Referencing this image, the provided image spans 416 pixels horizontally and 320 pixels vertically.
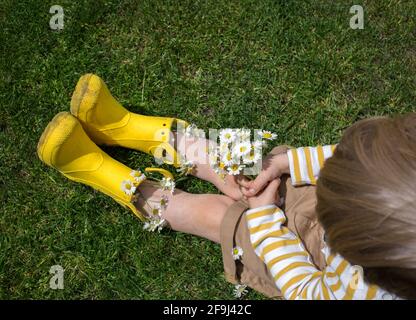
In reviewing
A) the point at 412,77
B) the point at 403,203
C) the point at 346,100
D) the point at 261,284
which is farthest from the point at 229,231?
the point at 412,77

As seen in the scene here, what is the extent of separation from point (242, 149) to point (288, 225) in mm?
294

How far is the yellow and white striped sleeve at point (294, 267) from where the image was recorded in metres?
1.40

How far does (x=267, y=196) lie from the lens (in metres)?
1.67

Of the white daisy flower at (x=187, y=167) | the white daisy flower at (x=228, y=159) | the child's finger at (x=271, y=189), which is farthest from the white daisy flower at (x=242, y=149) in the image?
the white daisy flower at (x=187, y=167)

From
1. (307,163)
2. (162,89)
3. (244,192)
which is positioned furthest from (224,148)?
(162,89)

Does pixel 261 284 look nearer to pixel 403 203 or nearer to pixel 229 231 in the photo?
pixel 229 231

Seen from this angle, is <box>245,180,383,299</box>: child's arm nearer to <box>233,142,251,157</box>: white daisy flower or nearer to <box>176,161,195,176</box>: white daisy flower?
<box>233,142,251,157</box>: white daisy flower

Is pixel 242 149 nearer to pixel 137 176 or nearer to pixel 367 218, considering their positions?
pixel 137 176

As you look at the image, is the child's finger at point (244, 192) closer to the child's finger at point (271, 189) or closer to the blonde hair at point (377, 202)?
the child's finger at point (271, 189)

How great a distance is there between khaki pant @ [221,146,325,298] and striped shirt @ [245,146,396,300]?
1.8 inches

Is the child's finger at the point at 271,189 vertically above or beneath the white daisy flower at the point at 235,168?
beneath
